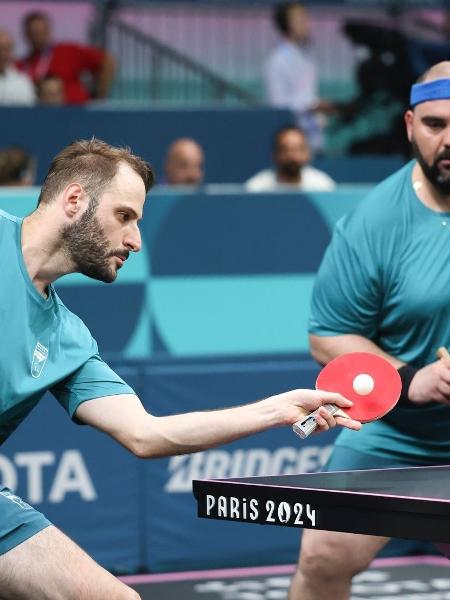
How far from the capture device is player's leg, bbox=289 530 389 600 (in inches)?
179

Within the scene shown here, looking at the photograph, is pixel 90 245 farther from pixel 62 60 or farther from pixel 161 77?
pixel 161 77

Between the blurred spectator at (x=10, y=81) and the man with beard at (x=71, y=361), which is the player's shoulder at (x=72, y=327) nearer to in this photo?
the man with beard at (x=71, y=361)

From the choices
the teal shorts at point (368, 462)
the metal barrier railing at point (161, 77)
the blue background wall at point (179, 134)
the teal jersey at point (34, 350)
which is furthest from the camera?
the metal barrier railing at point (161, 77)

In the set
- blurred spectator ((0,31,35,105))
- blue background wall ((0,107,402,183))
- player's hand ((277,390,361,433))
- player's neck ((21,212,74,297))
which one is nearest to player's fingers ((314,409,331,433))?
player's hand ((277,390,361,433))

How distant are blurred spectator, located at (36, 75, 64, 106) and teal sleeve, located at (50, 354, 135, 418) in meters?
6.76

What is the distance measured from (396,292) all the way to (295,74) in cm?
725

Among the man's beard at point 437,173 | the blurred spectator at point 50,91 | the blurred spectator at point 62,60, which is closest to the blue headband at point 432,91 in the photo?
the man's beard at point 437,173

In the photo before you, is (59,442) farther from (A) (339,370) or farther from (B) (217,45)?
(B) (217,45)

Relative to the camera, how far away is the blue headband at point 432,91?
185 inches

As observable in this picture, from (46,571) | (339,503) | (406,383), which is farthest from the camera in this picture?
(406,383)

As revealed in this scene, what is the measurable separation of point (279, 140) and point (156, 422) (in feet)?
18.4

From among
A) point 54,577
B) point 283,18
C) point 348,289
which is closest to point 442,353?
point 348,289

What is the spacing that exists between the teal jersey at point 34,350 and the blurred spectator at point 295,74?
7.50m

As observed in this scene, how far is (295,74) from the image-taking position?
1172 cm
